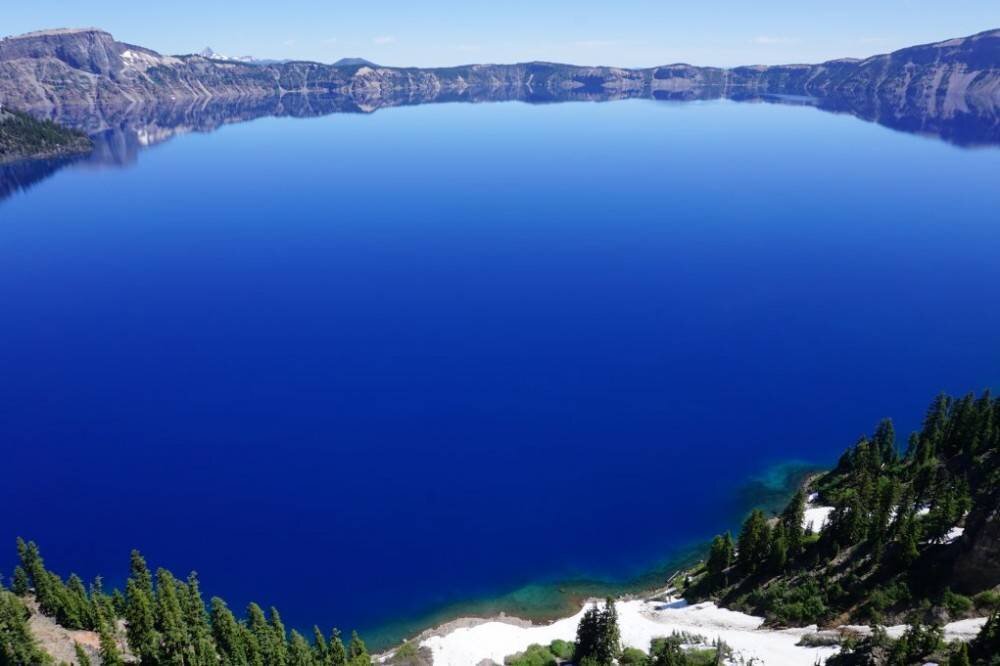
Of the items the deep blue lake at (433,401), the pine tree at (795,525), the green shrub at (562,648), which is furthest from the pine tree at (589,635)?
the pine tree at (795,525)

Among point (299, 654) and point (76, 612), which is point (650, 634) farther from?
point (76, 612)

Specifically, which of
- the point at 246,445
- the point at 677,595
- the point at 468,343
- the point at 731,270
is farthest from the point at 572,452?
the point at 731,270

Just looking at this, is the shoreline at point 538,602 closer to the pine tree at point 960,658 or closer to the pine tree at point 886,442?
the pine tree at point 886,442

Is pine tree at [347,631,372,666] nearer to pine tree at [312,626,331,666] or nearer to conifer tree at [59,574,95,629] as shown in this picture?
pine tree at [312,626,331,666]

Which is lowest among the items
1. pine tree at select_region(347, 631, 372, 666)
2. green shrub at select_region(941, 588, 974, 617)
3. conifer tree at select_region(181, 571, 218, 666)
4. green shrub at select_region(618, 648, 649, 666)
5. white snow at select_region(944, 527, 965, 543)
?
green shrub at select_region(618, 648, 649, 666)

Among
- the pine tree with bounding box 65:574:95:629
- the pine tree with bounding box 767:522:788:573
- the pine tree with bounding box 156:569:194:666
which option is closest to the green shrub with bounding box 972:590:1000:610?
the pine tree with bounding box 767:522:788:573

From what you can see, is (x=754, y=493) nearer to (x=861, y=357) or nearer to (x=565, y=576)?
(x=565, y=576)

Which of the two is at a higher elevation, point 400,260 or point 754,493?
point 400,260

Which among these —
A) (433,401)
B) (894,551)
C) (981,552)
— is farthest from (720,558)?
(433,401)
